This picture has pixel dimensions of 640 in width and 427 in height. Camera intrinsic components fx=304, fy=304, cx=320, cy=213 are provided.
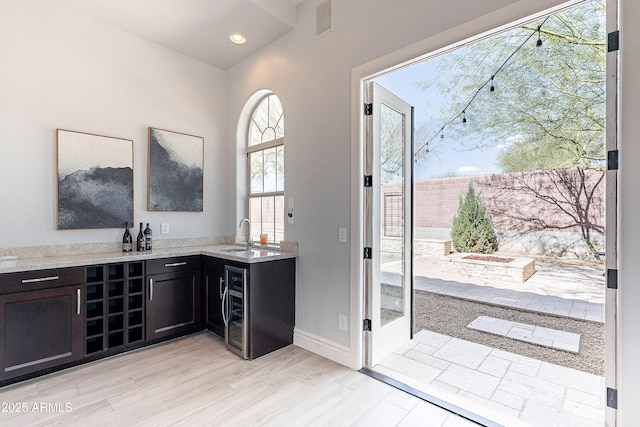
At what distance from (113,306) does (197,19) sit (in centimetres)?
273

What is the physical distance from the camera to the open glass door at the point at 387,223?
2.49m

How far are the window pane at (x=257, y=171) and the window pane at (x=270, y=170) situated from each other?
0.26ft

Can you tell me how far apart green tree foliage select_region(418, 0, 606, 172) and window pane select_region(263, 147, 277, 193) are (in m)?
2.20

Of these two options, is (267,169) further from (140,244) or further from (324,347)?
(324,347)

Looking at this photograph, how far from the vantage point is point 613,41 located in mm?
1479

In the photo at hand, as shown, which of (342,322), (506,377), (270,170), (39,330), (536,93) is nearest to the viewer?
(39,330)

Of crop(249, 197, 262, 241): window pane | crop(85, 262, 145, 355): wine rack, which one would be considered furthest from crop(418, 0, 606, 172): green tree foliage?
crop(85, 262, 145, 355): wine rack

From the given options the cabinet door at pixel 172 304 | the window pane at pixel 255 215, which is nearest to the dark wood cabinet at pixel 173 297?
the cabinet door at pixel 172 304

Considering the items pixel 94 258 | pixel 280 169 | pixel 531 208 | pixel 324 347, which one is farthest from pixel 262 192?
pixel 531 208

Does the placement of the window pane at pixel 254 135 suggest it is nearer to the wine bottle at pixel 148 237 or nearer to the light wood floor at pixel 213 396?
the wine bottle at pixel 148 237

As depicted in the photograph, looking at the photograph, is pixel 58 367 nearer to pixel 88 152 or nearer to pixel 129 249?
pixel 129 249

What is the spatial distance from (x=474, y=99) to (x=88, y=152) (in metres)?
4.96

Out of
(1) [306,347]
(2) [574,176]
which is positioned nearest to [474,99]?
(2) [574,176]

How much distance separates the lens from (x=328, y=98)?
8.84 feet
